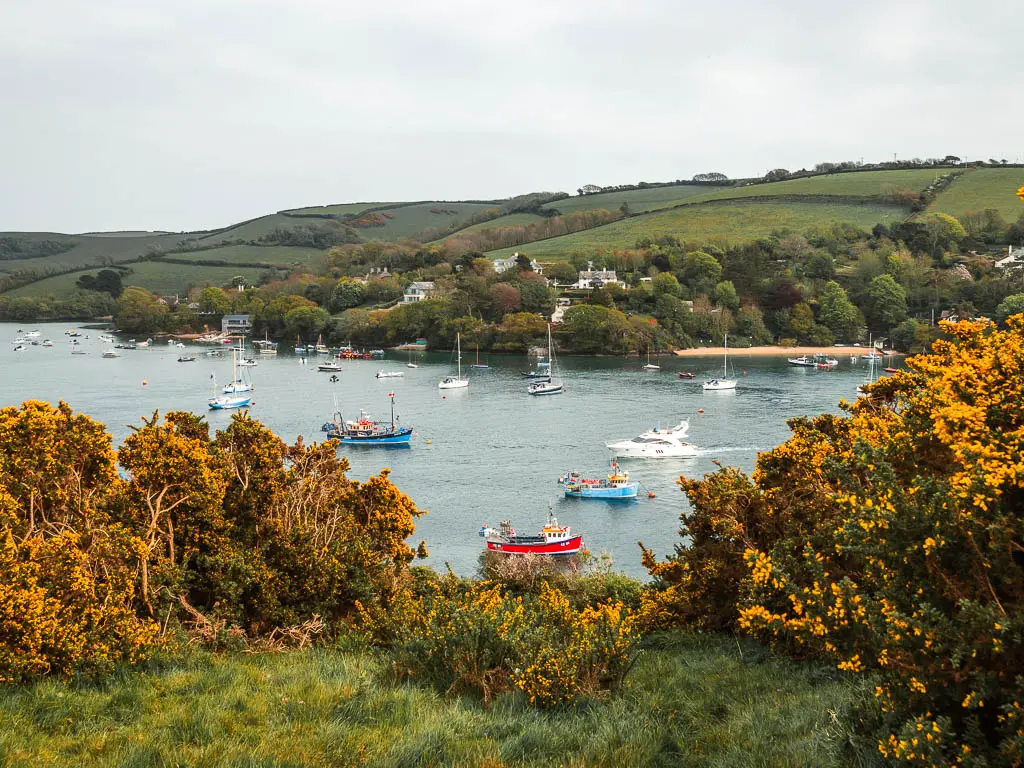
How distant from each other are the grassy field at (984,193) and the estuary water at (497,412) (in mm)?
57185

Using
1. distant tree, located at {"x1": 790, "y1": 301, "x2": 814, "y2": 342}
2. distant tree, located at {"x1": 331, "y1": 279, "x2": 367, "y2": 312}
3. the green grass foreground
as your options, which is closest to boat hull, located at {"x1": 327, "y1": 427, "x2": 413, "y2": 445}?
the green grass foreground

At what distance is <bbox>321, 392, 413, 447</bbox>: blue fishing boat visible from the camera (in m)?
51.6

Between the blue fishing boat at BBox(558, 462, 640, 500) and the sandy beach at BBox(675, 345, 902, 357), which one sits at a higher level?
the sandy beach at BBox(675, 345, 902, 357)

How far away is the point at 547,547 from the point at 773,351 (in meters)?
74.2

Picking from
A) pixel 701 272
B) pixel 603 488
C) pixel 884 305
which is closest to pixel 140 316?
pixel 701 272

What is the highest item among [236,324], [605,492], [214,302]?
[214,302]

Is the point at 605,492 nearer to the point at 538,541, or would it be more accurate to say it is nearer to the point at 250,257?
the point at 538,541

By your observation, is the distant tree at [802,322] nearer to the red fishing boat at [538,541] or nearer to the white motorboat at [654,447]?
the white motorboat at [654,447]

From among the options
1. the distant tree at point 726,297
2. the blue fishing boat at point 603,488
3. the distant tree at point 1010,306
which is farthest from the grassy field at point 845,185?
the blue fishing boat at point 603,488

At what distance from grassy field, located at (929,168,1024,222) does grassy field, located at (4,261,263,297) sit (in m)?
126

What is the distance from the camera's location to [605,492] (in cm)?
3872

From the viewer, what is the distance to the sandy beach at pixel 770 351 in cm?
9650

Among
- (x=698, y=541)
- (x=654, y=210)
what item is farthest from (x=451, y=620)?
(x=654, y=210)

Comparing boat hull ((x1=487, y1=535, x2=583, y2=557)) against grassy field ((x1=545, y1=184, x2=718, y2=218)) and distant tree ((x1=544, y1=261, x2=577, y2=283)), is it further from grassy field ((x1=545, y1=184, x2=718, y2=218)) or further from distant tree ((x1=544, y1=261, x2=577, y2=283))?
grassy field ((x1=545, y1=184, x2=718, y2=218))
